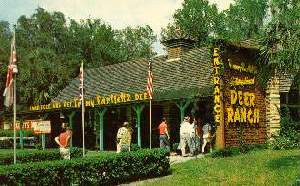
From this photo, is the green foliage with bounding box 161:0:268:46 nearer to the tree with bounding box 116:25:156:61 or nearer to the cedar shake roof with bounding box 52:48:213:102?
the tree with bounding box 116:25:156:61

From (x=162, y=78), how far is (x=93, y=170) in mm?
14322

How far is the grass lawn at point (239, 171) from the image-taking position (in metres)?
14.0

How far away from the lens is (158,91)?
26484mm

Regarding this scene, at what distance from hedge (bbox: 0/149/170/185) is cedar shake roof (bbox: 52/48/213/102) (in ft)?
20.7

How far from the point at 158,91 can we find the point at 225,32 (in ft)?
121

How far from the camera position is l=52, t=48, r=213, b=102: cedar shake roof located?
80.1 feet

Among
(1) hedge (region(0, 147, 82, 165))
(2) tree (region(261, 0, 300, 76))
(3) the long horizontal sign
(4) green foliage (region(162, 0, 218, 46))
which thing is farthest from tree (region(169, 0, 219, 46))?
(2) tree (region(261, 0, 300, 76))

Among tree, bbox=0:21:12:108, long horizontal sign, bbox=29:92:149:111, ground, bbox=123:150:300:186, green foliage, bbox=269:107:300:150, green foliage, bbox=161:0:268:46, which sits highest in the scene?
green foliage, bbox=161:0:268:46

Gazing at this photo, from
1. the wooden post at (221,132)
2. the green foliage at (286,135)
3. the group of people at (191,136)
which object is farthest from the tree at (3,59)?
the wooden post at (221,132)

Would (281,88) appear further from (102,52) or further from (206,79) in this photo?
(102,52)

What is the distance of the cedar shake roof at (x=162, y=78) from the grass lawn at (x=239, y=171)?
4.80 m

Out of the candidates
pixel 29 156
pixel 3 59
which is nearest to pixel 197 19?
pixel 3 59

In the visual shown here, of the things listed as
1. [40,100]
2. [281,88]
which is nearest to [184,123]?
[281,88]

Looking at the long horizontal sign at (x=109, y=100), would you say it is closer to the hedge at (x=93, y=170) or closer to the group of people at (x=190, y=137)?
the group of people at (x=190, y=137)
